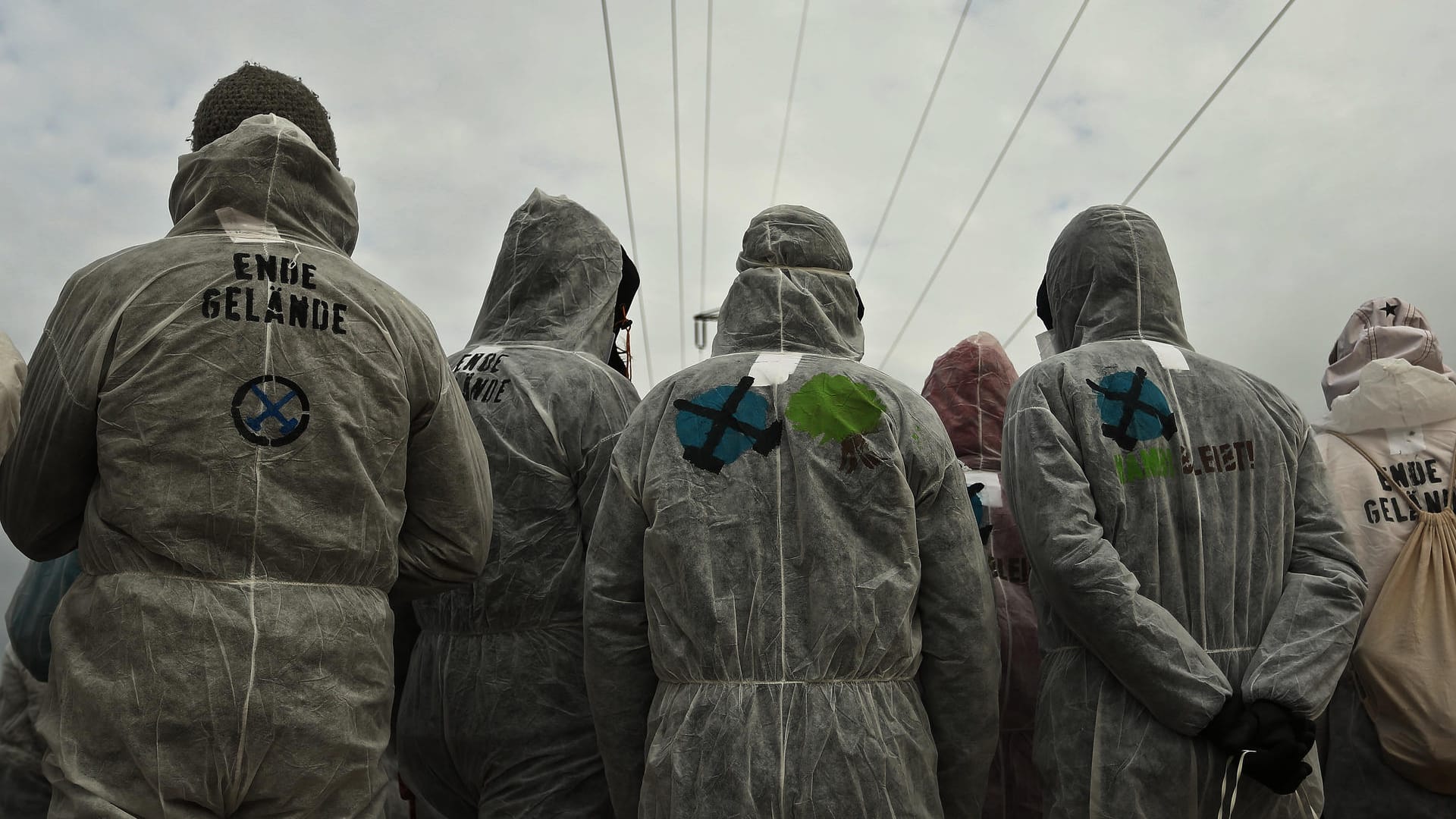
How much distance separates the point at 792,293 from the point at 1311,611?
139cm

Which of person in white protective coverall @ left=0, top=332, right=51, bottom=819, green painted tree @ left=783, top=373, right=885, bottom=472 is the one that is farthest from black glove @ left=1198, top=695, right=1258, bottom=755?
person in white protective coverall @ left=0, top=332, right=51, bottom=819

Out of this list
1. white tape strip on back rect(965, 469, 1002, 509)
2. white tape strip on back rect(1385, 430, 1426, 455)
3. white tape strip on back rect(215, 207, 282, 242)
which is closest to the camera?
white tape strip on back rect(215, 207, 282, 242)

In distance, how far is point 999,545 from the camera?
12.3 feet

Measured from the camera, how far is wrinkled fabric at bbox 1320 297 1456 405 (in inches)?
150

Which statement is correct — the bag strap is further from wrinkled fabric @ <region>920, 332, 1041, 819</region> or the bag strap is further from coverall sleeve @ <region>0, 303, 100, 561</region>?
coverall sleeve @ <region>0, 303, 100, 561</region>

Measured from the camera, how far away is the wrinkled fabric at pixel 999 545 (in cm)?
354

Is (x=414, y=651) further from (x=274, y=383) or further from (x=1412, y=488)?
(x=1412, y=488)

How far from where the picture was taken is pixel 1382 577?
3.27 m

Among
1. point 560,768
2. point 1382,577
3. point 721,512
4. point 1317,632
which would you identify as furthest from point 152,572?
point 1382,577

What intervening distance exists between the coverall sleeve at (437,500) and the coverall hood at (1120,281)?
168 centimetres

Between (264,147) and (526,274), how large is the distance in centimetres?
125

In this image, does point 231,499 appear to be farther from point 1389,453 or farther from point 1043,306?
point 1389,453

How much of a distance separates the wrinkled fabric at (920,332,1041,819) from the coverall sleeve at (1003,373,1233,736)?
66 cm

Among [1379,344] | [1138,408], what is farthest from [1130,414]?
[1379,344]
